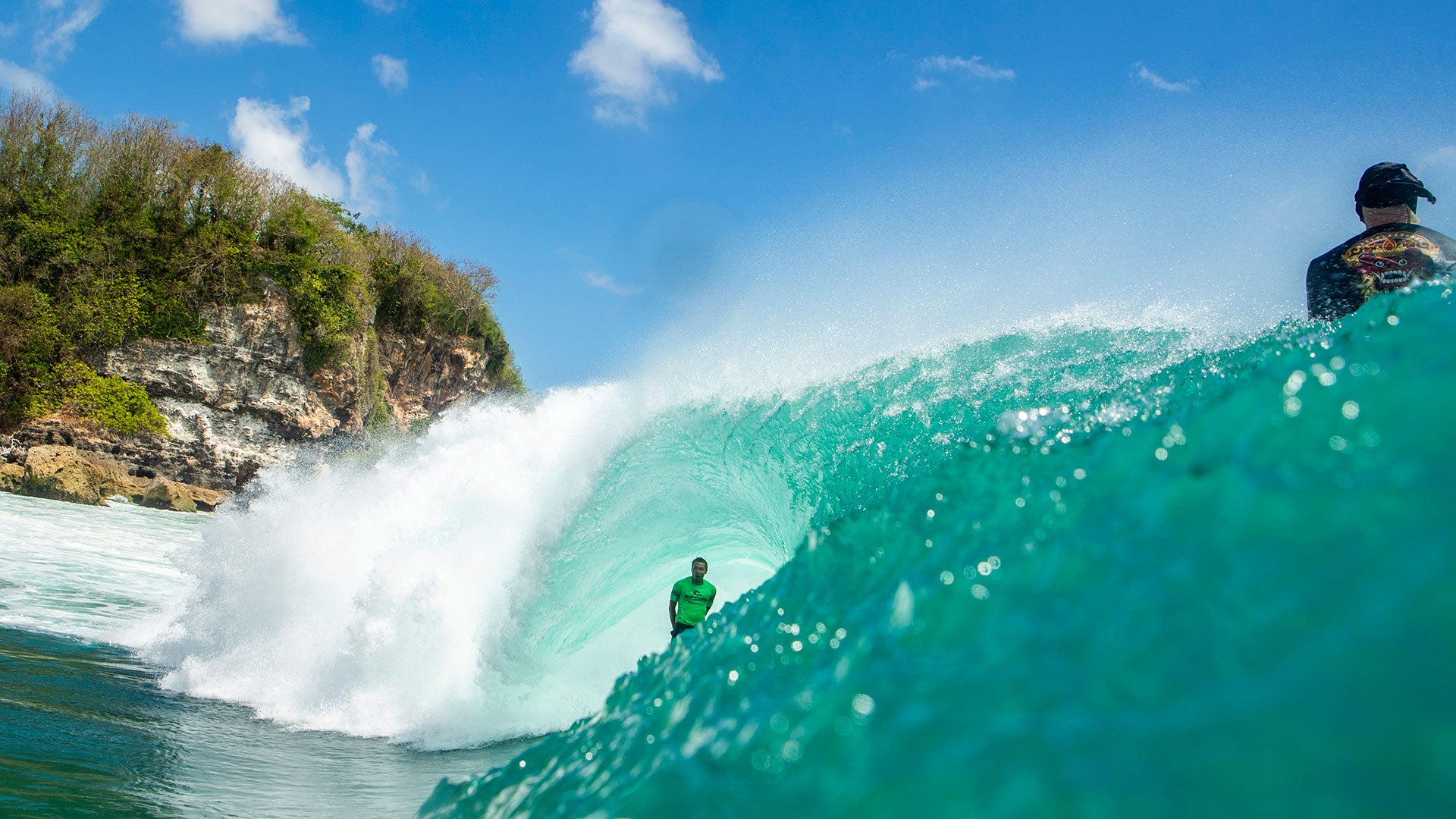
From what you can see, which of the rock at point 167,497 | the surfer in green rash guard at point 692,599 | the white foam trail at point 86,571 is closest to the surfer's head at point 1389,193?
the surfer in green rash guard at point 692,599

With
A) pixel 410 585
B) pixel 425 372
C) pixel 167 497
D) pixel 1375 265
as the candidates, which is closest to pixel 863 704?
pixel 1375 265

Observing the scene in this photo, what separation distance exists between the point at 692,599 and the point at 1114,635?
16.6 feet

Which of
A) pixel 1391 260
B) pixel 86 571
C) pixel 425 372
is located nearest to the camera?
pixel 1391 260

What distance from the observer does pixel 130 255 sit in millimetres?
24250

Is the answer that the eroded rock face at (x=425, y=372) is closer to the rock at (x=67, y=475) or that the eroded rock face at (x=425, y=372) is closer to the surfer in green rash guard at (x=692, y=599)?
the rock at (x=67, y=475)

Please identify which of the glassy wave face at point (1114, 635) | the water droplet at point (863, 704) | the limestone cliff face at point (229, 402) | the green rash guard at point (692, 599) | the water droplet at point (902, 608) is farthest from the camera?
the limestone cliff face at point (229, 402)

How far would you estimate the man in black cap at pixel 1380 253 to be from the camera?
10.6 ft

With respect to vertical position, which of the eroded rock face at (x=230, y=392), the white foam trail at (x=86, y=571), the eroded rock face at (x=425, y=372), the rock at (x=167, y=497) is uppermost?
the eroded rock face at (x=425, y=372)

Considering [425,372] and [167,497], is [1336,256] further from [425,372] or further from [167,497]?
[425,372]

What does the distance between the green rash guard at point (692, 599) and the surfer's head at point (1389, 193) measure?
444cm

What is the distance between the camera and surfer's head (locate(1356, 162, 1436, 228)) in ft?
10.9

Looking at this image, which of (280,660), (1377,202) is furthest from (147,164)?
(1377,202)

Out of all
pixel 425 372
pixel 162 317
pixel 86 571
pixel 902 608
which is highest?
pixel 425 372

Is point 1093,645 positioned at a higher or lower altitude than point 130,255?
lower
